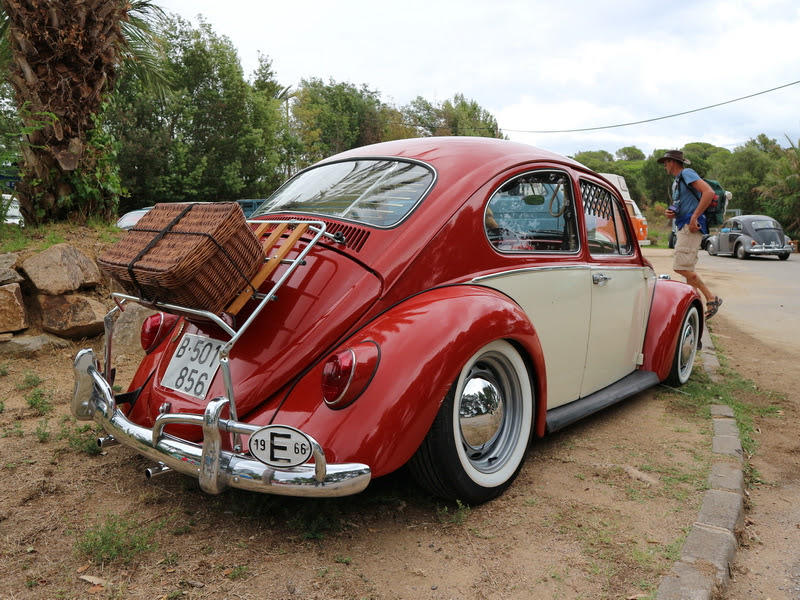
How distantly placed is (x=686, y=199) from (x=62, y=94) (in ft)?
20.8

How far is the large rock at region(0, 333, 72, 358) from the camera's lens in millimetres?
5250

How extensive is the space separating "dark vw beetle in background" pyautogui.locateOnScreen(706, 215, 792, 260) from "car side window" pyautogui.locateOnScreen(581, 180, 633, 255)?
66.2 feet

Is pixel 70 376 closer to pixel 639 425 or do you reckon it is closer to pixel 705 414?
pixel 639 425

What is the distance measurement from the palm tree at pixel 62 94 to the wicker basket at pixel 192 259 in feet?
13.9

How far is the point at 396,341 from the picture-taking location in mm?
2547

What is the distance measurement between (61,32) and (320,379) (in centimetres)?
530

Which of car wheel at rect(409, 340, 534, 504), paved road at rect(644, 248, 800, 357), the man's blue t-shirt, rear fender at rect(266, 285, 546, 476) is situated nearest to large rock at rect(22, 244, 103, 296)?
rear fender at rect(266, 285, 546, 476)

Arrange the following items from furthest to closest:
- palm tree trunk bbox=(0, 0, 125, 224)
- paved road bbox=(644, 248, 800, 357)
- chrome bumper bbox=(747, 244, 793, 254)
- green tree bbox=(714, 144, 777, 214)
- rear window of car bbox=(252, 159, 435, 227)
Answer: green tree bbox=(714, 144, 777, 214), chrome bumper bbox=(747, 244, 793, 254), paved road bbox=(644, 248, 800, 357), palm tree trunk bbox=(0, 0, 125, 224), rear window of car bbox=(252, 159, 435, 227)

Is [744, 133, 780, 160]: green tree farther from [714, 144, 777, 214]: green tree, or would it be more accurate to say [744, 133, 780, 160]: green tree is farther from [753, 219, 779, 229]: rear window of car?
[753, 219, 779, 229]: rear window of car

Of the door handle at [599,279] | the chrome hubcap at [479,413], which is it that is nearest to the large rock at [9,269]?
the chrome hubcap at [479,413]

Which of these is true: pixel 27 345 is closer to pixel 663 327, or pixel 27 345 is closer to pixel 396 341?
pixel 396 341

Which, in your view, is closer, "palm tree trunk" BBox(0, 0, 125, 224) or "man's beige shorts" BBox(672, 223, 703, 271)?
"palm tree trunk" BBox(0, 0, 125, 224)

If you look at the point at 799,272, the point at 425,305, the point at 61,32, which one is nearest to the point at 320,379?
the point at 425,305

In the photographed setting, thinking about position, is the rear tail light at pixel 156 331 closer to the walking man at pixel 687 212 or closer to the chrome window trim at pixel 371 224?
the chrome window trim at pixel 371 224
